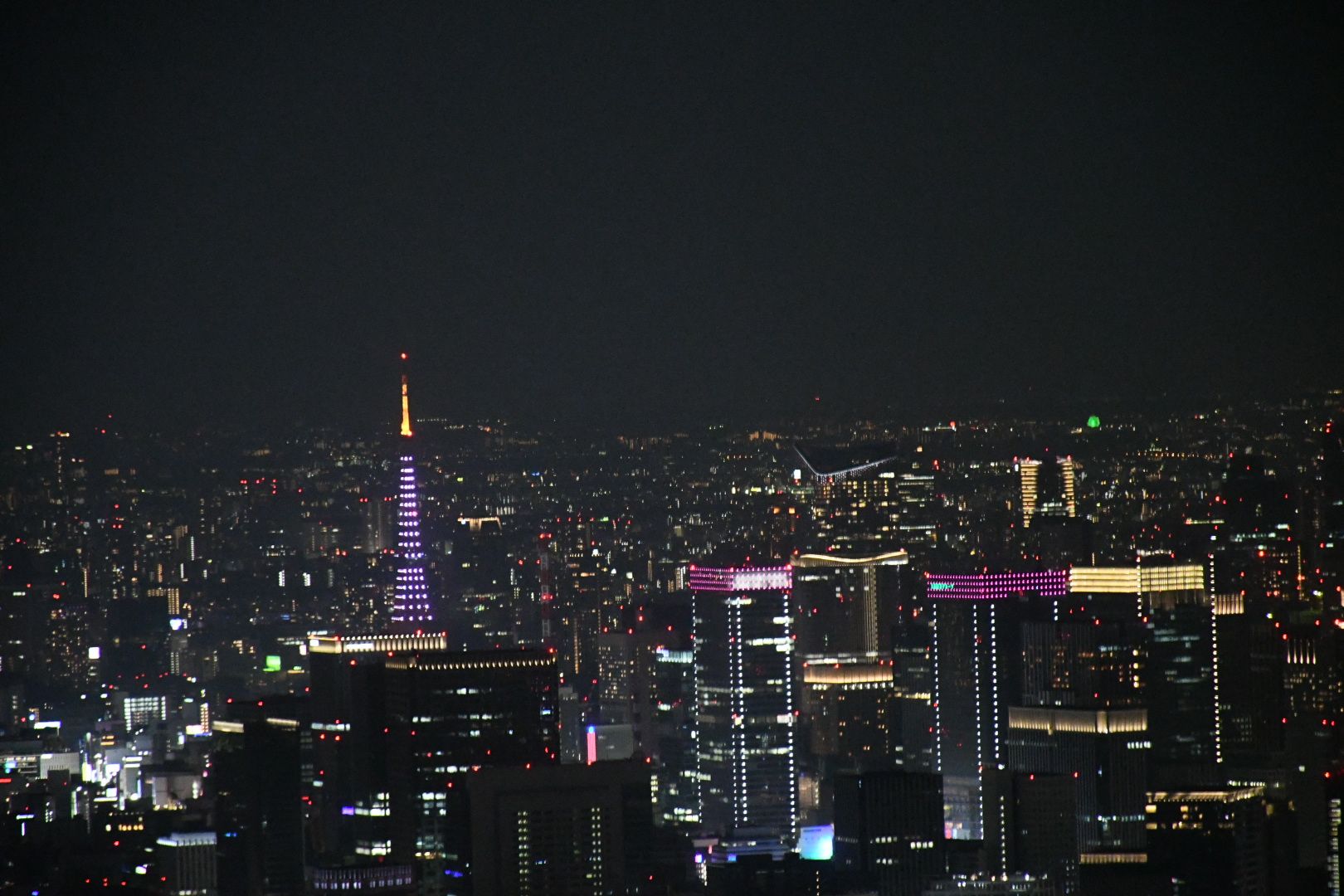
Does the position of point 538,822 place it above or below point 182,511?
below

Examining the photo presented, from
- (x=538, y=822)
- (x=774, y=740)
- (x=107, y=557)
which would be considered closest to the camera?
(x=538, y=822)

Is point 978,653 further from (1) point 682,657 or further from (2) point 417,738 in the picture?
(2) point 417,738

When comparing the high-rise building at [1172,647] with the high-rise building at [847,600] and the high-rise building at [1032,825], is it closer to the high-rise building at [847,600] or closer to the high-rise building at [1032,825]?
the high-rise building at [1032,825]

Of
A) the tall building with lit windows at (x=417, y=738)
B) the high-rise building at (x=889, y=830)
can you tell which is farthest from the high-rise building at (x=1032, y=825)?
the tall building with lit windows at (x=417, y=738)

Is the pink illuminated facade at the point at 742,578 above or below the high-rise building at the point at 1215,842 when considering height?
above

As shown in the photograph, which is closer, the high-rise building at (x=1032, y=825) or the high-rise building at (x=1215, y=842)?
the high-rise building at (x=1215, y=842)

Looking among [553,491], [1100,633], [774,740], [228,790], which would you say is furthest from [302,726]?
[1100,633]

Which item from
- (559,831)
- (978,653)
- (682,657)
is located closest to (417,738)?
(559,831)

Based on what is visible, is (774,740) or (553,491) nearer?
(553,491)

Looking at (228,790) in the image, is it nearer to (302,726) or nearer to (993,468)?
(302,726)
